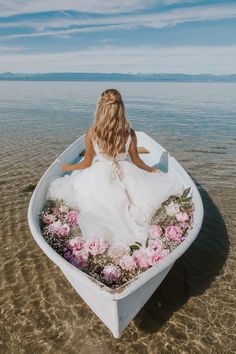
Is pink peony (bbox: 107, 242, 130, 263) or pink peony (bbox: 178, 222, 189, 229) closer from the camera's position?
pink peony (bbox: 107, 242, 130, 263)

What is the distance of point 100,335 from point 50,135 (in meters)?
15.1

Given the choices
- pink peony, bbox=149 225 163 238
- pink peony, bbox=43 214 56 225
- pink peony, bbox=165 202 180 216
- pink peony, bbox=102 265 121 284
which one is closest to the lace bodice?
pink peony, bbox=165 202 180 216

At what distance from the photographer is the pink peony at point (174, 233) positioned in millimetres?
5051

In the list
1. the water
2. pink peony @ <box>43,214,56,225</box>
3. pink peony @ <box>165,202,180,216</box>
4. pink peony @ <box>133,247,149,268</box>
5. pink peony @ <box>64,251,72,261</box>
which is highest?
pink peony @ <box>165,202,180,216</box>

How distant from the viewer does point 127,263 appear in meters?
4.50

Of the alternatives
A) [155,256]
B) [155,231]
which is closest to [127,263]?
[155,256]

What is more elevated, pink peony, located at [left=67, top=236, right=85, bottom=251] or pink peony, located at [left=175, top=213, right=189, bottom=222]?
pink peony, located at [left=175, top=213, right=189, bottom=222]

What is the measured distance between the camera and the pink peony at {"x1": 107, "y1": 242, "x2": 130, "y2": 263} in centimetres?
465

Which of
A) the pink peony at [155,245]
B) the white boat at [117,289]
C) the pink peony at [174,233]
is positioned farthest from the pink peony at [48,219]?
the pink peony at [174,233]

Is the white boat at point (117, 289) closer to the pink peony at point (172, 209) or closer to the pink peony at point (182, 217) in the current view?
the pink peony at point (182, 217)

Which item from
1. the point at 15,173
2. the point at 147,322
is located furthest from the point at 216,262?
the point at 15,173

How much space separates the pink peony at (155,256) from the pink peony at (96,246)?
2.16 ft

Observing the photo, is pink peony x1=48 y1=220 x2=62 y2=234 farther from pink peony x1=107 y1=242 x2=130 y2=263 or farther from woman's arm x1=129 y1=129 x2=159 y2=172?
woman's arm x1=129 y1=129 x2=159 y2=172

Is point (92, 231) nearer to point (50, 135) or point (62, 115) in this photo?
point (50, 135)
